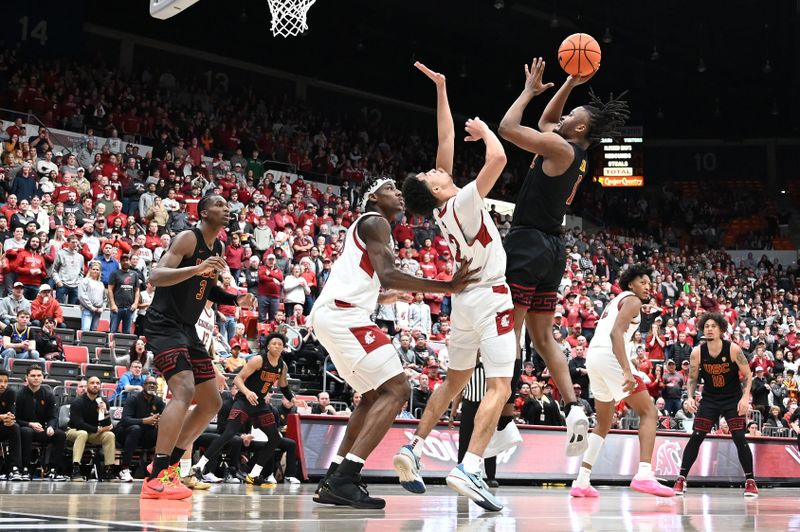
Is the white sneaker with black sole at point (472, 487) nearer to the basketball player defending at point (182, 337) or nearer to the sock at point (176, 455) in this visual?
the basketball player defending at point (182, 337)

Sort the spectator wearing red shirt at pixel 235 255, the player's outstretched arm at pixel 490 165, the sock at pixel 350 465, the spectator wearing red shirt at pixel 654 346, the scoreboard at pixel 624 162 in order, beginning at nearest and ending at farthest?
the sock at pixel 350 465
the player's outstretched arm at pixel 490 165
the spectator wearing red shirt at pixel 235 255
the spectator wearing red shirt at pixel 654 346
the scoreboard at pixel 624 162

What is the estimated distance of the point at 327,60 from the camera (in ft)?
105

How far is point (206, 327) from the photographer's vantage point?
14664 mm

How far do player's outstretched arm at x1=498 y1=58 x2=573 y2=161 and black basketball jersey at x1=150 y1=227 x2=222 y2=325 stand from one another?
8.21 ft

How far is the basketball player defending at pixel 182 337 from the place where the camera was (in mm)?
7117

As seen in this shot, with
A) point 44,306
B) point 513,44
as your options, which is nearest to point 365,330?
point 44,306

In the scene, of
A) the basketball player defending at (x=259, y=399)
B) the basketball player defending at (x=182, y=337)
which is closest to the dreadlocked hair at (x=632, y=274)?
the basketball player defending at (x=182, y=337)

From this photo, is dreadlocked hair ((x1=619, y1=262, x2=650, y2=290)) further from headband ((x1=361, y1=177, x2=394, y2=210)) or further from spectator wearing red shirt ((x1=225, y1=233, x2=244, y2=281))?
spectator wearing red shirt ((x1=225, y1=233, x2=244, y2=281))

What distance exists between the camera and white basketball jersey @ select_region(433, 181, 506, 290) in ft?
21.9

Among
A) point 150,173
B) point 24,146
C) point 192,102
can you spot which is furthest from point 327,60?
point 24,146

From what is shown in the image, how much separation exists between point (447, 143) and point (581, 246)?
68.8 feet

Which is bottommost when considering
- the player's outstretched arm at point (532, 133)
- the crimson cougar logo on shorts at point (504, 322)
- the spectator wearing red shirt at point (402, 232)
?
the crimson cougar logo on shorts at point (504, 322)

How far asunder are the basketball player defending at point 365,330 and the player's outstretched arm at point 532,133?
962 millimetres

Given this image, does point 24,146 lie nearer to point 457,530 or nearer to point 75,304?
point 75,304
